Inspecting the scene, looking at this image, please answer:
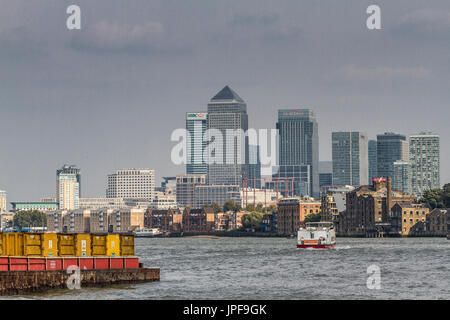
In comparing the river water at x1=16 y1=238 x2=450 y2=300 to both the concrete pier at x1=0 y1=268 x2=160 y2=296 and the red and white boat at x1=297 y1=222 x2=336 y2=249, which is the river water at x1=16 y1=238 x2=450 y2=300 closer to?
the concrete pier at x1=0 y1=268 x2=160 y2=296

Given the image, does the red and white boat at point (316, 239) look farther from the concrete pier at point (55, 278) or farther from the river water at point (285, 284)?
the concrete pier at point (55, 278)

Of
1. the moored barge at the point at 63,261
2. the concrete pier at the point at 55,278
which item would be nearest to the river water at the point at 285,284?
the concrete pier at the point at 55,278

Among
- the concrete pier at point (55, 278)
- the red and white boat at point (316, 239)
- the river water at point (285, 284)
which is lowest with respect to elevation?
the red and white boat at point (316, 239)

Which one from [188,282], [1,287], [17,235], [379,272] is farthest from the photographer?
[379,272]

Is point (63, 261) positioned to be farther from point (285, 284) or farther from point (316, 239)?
point (316, 239)

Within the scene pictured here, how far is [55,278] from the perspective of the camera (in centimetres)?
6197

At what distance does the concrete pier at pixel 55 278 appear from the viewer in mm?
58469

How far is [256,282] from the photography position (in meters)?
74.9

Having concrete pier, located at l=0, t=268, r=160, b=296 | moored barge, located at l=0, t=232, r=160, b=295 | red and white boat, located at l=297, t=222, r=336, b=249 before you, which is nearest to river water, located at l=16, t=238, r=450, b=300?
concrete pier, located at l=0, t=268, r=160, b=296

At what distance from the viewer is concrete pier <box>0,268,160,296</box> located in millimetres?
58469

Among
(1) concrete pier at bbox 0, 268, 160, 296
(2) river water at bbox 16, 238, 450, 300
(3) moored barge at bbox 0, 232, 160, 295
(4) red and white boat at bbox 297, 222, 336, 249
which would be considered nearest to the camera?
(1) concrete pier at bbox 0, 268, 160, 296
